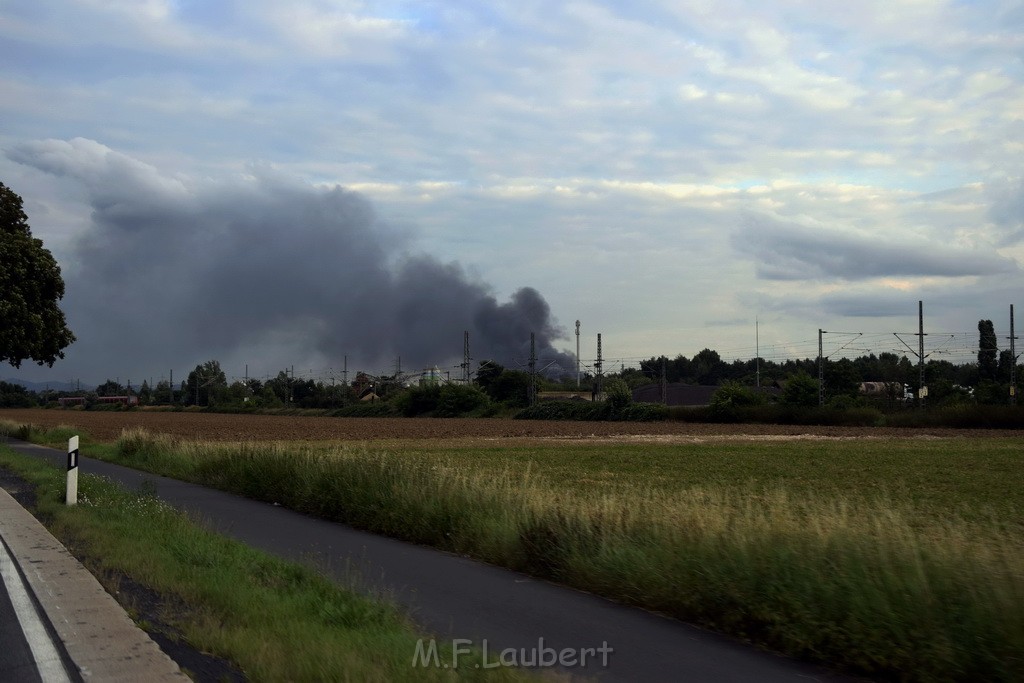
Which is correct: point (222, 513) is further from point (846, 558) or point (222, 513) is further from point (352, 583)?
point (846, 558)

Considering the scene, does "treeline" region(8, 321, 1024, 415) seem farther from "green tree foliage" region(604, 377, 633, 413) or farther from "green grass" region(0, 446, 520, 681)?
"green grass" region(0, 446, 520, 681)

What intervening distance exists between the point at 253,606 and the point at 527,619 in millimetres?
2495

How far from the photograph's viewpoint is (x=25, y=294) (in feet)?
115

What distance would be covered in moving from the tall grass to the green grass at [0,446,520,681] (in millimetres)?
2664

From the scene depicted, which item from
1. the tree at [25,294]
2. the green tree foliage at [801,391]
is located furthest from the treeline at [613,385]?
the tree at [25,294]

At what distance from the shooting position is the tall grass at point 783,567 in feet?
22.4

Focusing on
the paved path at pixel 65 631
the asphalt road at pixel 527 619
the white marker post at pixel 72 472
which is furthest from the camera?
the white marker post at pixel 72 472

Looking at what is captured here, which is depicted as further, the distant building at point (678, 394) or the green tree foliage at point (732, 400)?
the distant building at point (678, 394)

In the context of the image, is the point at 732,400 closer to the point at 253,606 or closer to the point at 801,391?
the point at 801,391

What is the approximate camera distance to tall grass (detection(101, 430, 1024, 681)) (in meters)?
6.82

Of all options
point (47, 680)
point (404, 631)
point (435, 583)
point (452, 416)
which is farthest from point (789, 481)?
point (452, 416)

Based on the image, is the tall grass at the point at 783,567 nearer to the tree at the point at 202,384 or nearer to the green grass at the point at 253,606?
the green grass at the point at 253,606

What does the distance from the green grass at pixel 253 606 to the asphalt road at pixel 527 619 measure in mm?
461

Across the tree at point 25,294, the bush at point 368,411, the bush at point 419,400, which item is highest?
the tree at point 25,294
